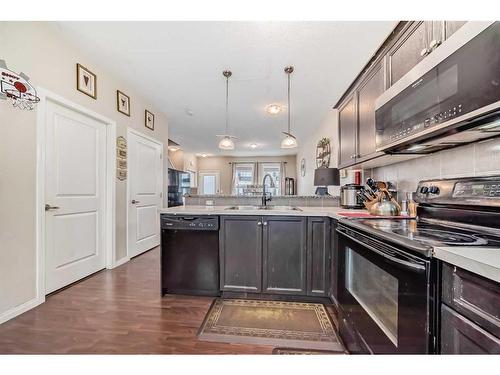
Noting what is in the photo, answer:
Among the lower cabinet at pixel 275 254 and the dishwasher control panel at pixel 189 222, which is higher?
the dishwasher control panel at pixel 189 222

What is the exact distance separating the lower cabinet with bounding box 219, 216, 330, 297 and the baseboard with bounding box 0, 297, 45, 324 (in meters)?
1.58

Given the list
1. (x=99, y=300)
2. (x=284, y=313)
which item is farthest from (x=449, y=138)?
(x=99, y=300)

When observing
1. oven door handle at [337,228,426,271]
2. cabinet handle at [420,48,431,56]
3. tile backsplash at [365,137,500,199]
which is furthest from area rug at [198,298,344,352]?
cabinet handle at [420,48,431,56]

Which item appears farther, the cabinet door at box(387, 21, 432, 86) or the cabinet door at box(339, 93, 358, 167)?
the cabinet door at box(339, 93, 358, 167)

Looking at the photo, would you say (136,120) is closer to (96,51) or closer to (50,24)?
(96,51)

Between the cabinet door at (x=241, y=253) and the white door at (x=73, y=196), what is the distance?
1637 millimetres

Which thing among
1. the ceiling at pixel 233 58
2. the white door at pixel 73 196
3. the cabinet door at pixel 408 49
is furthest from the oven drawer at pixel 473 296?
the white door at pixel 73 196

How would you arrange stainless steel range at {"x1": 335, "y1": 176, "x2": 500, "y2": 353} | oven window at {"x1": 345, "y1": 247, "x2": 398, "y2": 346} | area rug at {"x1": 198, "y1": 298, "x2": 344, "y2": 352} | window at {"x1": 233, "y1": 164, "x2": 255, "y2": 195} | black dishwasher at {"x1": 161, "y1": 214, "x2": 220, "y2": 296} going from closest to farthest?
stainless steel range at {"x1": 335, "y1": 176, "x2": 500, "y2": 353} → oven window at {"x1": 345, "y1": 247, "x2": 398, "y2": 346} → area rug at {"x1": 198, "y1": 298, "x2": 344, "y2": 352} → black dishwasher at {"x1": 161, "y1": 214, "x2": 220, "y2": 296} → window at {"x1": 233, "y1": 164, "x2": 255, "y2": 195}

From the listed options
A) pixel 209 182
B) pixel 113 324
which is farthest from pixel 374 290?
pixel 209 182

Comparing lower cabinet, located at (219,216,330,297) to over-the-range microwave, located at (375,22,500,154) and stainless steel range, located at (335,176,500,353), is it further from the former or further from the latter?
over-the-range microwave, located at (375,22,500,154)

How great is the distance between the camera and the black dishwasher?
2.13 meters

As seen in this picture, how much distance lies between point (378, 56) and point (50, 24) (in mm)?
2831

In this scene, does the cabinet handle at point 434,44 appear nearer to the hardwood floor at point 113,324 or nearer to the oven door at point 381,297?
the oven door at point 381,297

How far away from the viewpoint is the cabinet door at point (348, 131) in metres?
2.20
